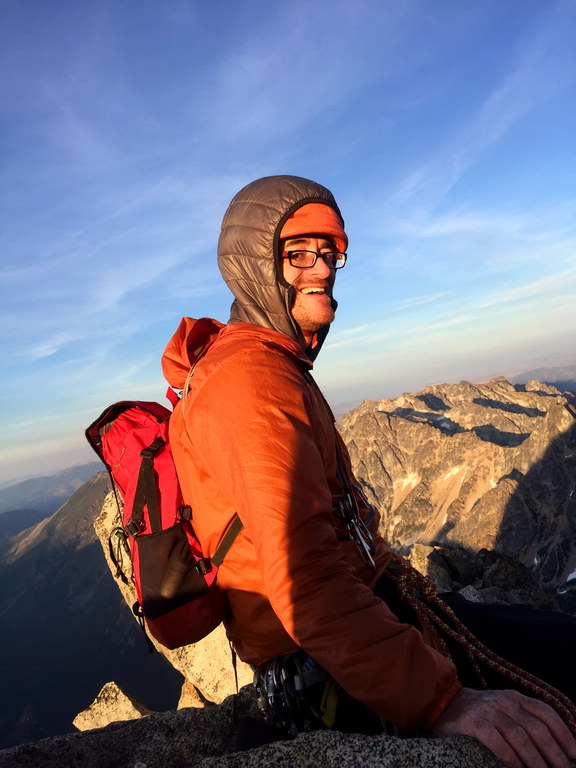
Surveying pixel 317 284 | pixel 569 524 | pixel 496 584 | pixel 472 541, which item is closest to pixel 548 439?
pixel 569 524

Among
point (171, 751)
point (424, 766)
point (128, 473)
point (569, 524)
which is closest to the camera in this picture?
point (424, 766)

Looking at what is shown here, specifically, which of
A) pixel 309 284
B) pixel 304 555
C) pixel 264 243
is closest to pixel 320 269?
pixel 309 284

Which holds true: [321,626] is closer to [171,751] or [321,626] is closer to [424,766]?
[424,766]

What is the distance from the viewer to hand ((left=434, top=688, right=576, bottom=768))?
9.71 ft

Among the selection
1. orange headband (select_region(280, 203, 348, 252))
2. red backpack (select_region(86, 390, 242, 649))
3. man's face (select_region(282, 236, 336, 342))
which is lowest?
red backpack (select_region(86, 390, 242, 649))

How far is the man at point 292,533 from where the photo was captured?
3.10 m

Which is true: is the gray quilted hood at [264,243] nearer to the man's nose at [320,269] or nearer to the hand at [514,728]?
the man's nose at [320,269]

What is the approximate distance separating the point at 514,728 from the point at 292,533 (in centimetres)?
191

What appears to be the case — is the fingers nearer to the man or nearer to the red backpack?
the man

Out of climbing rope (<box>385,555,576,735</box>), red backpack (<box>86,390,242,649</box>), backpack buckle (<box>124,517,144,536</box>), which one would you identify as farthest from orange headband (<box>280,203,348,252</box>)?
climbing rope (<box>385,555,576,735</box>)

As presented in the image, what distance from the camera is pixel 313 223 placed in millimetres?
5336

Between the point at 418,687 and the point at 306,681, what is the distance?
119 cm

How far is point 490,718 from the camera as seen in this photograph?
310 cm

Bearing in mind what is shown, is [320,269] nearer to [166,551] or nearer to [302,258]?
[302,258]
